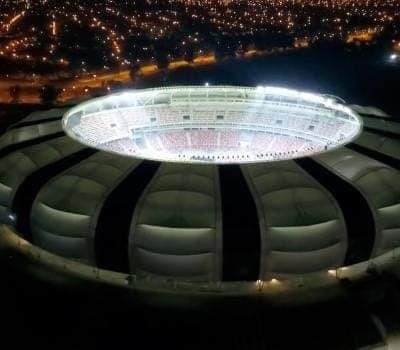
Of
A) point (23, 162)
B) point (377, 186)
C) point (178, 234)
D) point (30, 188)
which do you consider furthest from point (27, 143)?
point (377, 186)

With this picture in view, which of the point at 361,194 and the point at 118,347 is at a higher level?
the point at 361,194

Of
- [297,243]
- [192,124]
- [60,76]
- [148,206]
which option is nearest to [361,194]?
[297,243]

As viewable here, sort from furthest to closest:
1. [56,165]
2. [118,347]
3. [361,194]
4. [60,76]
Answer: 1. [60,76]
2. [56,165]
3. [361,194]
4. [118,347]

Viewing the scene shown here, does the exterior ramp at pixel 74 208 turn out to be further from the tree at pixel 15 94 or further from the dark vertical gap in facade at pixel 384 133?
the tree at pixel 15 94

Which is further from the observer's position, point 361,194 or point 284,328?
point 361,194

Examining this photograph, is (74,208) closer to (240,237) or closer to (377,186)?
(240,237)

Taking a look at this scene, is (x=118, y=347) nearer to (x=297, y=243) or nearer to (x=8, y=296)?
(x=8, y=296)

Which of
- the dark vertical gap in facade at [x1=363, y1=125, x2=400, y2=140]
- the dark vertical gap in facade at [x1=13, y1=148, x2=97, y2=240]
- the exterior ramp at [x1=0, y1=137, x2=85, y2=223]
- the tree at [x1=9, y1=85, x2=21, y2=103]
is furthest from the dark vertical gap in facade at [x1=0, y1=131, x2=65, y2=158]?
the tree at [x1=9, y1=85, x2=21, y2=103]
